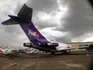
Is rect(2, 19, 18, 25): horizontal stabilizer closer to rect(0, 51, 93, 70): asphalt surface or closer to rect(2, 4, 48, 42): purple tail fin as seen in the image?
rect(2, 4, 48, 42): purple tail fin

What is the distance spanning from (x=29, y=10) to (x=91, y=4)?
2026 cm

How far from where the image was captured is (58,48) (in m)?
32.9

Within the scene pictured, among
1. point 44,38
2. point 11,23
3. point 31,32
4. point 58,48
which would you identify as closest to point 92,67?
point 11,23

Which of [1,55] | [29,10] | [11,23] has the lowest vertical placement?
[1,55]

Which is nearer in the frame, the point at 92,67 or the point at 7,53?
the point at 92,67

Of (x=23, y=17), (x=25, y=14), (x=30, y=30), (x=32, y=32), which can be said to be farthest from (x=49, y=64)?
(x=32, y=32)

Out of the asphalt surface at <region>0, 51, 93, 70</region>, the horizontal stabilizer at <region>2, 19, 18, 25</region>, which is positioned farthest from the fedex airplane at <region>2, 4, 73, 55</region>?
the asphalt surface at <region>0, 51, 93, 70</region>

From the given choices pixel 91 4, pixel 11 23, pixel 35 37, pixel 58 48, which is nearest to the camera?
pixel 91 4

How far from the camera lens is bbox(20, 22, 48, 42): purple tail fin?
85.5 feet

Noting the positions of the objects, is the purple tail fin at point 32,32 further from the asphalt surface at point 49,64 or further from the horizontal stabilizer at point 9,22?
the asphalt surface at point 49,64

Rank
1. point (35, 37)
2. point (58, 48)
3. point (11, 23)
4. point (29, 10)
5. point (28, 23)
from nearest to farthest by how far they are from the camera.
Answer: point (29, 10), point (11, 23), point (28, 23), point (35, 37), point (58, 48)

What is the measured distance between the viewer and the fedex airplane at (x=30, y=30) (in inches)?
918

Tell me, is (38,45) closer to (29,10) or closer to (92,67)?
(29,10)

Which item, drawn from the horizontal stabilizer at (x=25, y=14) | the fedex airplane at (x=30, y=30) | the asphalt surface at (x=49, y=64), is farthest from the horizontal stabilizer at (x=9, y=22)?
the asphalt surface at (x=49, y=64)
